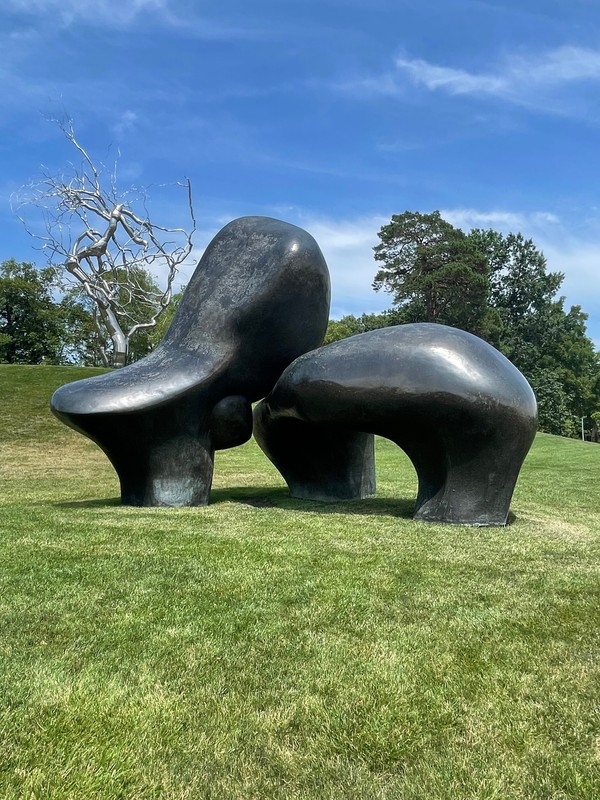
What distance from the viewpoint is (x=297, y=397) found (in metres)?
7.73

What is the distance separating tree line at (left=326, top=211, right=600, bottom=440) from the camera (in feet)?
124

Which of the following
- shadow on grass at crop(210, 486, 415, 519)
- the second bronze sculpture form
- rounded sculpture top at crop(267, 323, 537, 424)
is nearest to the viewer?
rounded sculpture top at crop(267, 323, 537, 424)

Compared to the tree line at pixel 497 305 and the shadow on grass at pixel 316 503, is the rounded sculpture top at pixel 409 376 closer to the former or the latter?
the shadow on grass at pixel 316 503

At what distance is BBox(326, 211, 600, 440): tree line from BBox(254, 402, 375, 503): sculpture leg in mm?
29260

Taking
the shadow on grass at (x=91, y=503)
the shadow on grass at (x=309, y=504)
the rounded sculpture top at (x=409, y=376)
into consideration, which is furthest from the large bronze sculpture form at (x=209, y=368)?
the rounded sculpture top at (x=409, y=376)

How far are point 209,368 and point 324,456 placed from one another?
2.25 meters

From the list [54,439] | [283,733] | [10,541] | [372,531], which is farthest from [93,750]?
[54,439]

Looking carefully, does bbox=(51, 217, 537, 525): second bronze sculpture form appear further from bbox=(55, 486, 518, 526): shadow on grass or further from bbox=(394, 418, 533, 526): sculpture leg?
bbox=(55, 486, 518, 526): shadow on grass

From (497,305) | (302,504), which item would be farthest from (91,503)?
(497,305)

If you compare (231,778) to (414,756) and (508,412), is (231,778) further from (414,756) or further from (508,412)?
(508,412)

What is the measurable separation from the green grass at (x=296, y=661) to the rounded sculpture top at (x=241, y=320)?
2.07 metres

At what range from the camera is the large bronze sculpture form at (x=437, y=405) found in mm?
6695

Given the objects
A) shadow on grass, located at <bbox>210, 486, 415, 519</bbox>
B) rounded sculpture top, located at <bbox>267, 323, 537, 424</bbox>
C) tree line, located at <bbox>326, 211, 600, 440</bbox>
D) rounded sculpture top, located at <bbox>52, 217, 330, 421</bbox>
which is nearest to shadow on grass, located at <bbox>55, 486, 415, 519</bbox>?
shadow on grass, located at <bbox>210, 486, 415, 519</bbox>

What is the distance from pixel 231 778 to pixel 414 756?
68 centimetres
